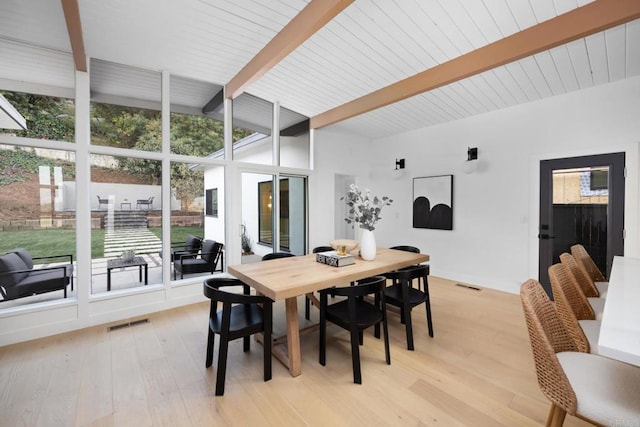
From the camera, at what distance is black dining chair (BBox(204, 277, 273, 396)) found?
78.0 inches

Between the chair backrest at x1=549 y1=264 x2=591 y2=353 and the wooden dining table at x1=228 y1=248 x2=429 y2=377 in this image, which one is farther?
the wooden dining table at x1=228 y1=248 x2=429 y2=377

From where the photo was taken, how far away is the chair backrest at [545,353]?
1143 millimetres

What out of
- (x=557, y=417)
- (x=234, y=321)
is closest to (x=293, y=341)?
(x=234, y=321)

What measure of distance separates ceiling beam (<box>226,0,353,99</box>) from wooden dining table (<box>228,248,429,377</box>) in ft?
7.09

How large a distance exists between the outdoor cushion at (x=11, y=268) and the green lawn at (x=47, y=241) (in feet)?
0.30

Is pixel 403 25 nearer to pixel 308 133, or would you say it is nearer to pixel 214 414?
pixel 308 133

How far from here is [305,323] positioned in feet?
10.6

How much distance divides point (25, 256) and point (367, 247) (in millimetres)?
3715

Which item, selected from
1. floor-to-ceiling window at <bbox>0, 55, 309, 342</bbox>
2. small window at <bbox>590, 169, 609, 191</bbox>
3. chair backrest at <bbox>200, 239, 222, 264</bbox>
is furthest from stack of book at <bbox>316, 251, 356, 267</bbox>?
small window at <bbox>590, 169, 609, 191</bbox>

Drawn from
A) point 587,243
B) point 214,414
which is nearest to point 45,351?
point 214,414

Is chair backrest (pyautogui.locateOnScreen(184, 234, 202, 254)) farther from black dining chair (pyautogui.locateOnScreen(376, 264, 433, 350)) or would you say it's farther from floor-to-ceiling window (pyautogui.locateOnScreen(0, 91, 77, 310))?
black dining chair (pyautogui.locateOnScreen(376, 264, 433, 350))

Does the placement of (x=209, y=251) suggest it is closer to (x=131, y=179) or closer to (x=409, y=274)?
(x=131, y=179)

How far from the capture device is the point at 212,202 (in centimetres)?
420

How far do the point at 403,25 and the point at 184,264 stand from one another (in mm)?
3976
